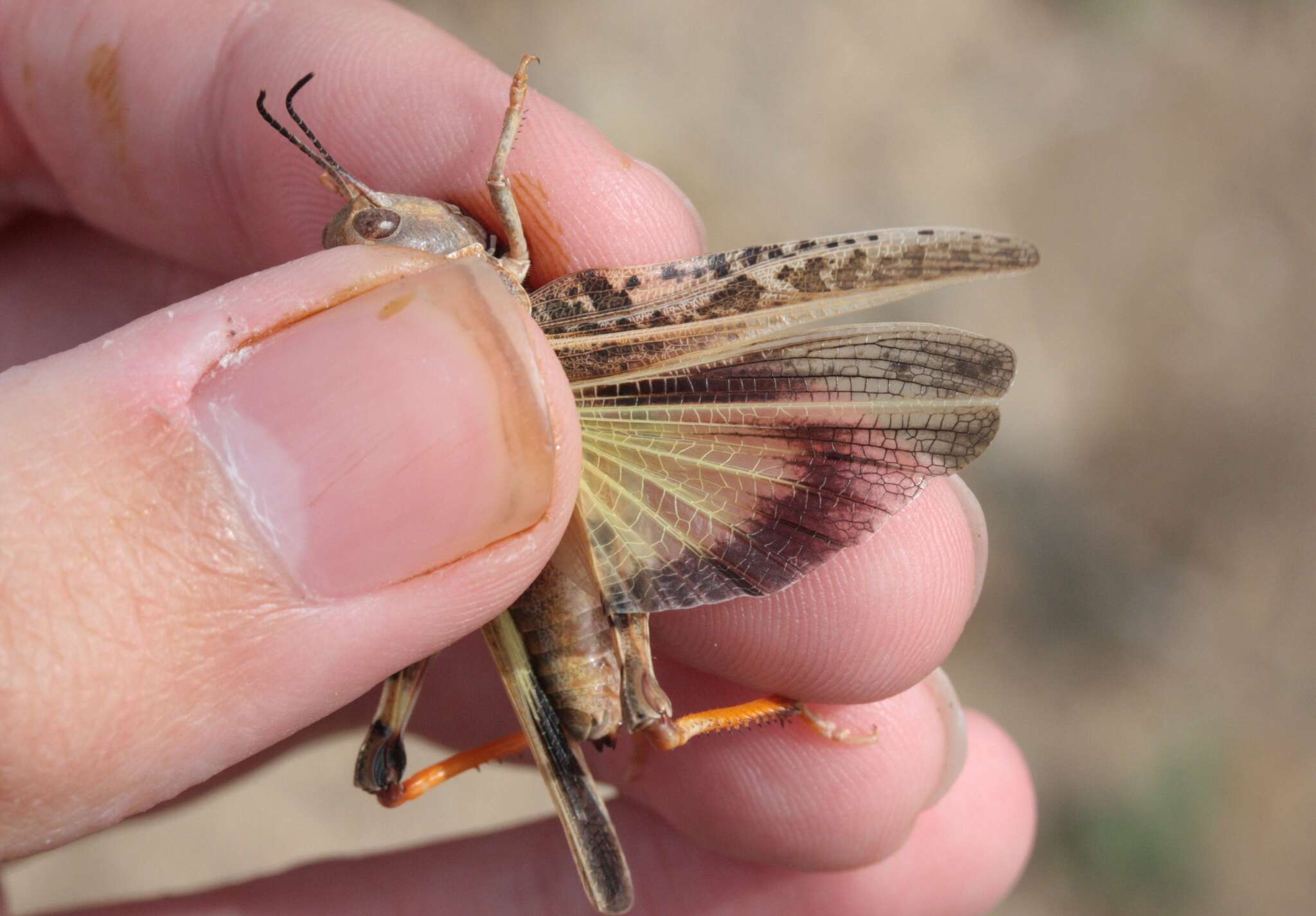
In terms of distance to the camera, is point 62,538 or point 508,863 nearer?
point 62,538

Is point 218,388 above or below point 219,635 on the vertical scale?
above

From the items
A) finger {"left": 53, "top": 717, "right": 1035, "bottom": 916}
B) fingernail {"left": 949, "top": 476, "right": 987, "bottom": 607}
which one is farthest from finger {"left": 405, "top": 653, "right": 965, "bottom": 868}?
fingernail {"left": 949, "top": 476, "right": 987, "bottom": 607}

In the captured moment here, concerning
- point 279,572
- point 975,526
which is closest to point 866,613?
point 975,526

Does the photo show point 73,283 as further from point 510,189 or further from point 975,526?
point 975,526

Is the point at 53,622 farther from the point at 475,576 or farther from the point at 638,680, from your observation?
the point at 638,680

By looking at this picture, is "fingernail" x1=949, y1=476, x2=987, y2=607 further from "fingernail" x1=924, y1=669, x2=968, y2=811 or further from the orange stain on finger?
the orange stain on finger

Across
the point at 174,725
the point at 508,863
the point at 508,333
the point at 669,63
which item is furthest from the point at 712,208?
the point at 174,725

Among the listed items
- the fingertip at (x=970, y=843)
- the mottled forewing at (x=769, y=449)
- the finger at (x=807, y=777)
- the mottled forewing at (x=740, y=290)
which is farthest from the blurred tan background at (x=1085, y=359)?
the mottled forewing at (x=740, y=290)
